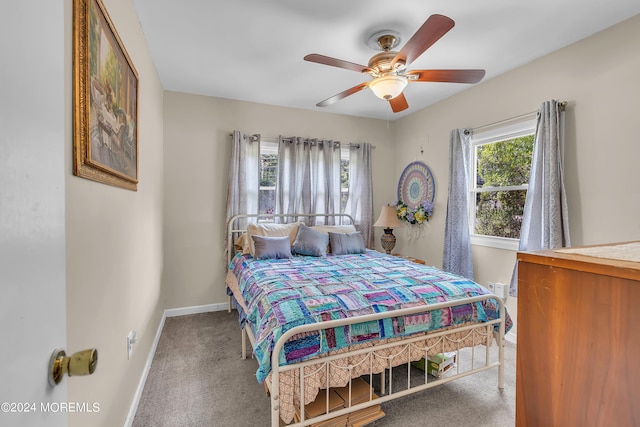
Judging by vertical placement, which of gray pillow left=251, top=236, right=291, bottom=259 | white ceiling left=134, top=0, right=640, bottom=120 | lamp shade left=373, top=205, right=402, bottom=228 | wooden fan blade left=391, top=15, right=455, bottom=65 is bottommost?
gray pillow left=251, top=236, right=291, bottom=259

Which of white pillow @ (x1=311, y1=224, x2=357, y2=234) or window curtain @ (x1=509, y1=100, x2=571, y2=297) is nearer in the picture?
window curtain @ (x1=509, y1=100, x2=571, y2=297)

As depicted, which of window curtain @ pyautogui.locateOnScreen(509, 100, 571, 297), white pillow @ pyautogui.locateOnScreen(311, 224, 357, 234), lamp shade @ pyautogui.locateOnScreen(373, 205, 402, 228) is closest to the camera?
window curtain @ pyautogui.locateOnScreen(509, 100, 571, 297)

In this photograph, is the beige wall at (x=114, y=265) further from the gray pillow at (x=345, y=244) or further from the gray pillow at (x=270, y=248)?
the gray pillow at (x=345, y=244)

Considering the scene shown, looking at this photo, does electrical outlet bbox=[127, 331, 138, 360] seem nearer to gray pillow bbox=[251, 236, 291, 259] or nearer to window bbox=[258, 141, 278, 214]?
gray pillow bbox=[251, 236, 291, 259]

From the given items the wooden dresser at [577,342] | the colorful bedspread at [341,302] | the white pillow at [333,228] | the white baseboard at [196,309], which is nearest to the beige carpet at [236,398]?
the colorful bedspread at [341,302]

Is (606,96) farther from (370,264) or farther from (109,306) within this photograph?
(109,306)

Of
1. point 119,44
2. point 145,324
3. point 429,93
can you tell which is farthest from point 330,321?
point 429,93

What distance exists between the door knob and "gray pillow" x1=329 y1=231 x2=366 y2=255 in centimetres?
292

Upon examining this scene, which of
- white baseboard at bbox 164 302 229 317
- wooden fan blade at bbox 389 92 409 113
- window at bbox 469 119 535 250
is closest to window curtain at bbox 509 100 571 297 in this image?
window at bbox 469 119 535 250

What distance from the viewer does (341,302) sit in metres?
1.76

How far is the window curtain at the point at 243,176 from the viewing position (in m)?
3.56

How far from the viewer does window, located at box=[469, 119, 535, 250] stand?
113 inches

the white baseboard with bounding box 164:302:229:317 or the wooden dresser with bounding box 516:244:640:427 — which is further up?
the wooden dresser with bounding box 516:244:640:427

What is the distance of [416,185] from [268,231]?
2.13m
